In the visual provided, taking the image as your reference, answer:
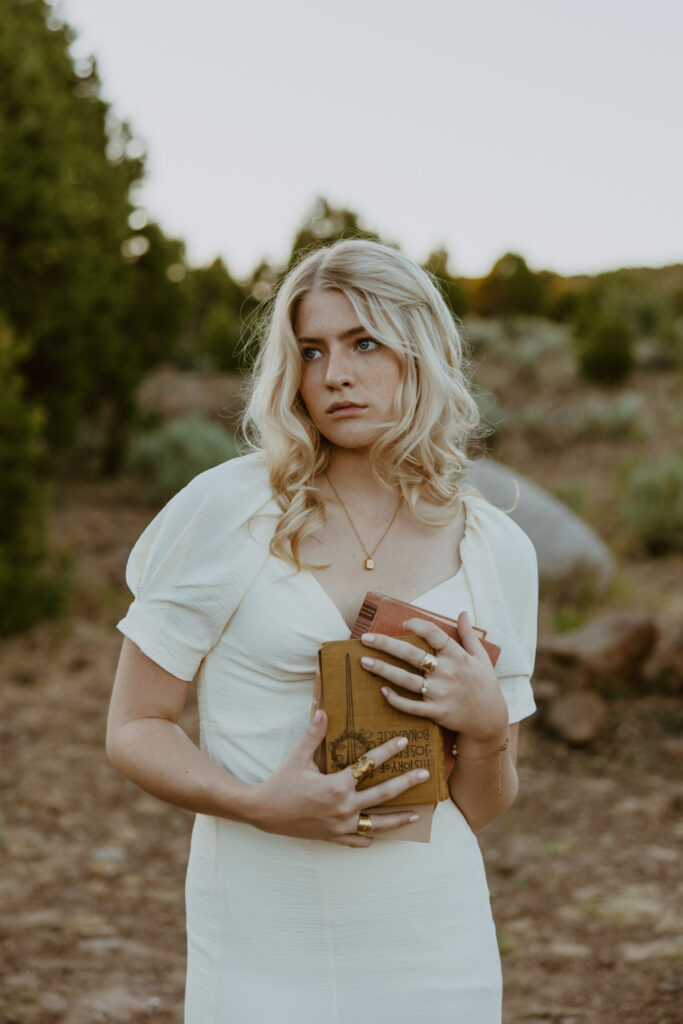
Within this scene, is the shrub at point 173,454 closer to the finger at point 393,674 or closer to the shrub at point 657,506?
the shrub at point 657,506

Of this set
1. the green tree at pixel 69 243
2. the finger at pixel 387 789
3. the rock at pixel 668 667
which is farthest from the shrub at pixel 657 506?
the finger at pixel 387 789

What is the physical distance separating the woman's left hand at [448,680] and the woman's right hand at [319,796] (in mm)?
85

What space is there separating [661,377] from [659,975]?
16695mm

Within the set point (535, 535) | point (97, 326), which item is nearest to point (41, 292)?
point (97, 326)

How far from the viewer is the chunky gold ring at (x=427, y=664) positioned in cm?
164

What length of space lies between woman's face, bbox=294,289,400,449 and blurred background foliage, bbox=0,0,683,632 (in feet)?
1.38

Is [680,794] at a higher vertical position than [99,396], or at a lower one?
lower

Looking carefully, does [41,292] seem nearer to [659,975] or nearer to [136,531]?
[136,531]

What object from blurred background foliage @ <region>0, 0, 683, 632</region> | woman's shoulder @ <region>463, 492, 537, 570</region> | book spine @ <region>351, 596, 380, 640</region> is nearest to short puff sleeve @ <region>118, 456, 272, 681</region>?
book spine @ <region>351, 596, 380, 640</region>

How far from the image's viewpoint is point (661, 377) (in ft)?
61.8

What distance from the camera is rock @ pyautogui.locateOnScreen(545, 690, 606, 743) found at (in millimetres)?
5609

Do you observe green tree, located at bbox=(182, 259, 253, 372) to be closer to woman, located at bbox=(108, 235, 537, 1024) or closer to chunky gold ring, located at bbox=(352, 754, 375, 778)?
woman, located at bbox=(108, 235, 537, 1024)

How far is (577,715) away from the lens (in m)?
5.68

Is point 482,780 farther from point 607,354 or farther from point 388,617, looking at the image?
point 607,354
